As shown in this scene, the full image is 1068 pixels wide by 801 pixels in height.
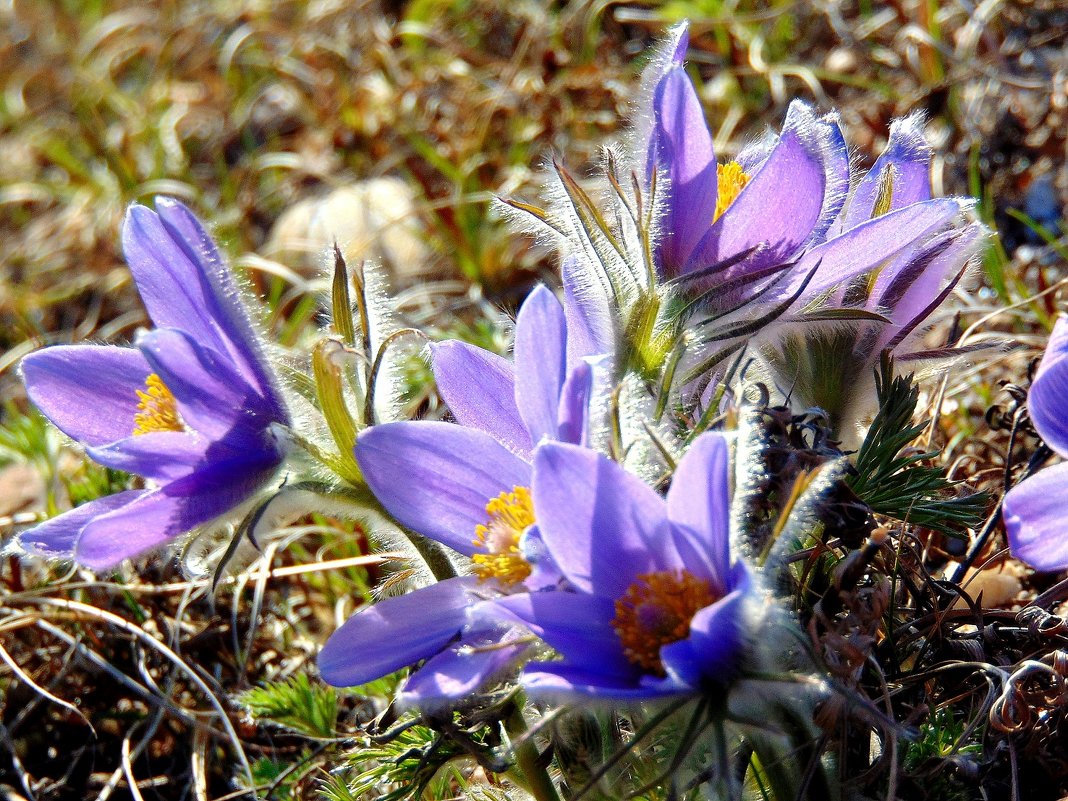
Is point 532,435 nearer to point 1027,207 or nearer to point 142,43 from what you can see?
point 1027,207

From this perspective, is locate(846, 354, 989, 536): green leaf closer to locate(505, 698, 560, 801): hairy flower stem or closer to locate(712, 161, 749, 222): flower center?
locate(712, 161, 749, 222): flower center

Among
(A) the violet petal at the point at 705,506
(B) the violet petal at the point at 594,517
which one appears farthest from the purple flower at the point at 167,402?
(A) the violet petal at the point at 705,506

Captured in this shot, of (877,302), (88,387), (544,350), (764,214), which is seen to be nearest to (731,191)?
(764,214)

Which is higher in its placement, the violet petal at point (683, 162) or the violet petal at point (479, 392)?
A: the violet petal at point (683, 162)

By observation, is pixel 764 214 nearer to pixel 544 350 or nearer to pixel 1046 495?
pixel 544 350

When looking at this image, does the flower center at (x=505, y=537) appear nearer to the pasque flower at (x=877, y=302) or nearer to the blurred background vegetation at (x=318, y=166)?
the pasque flower at (x=877, y=302)
